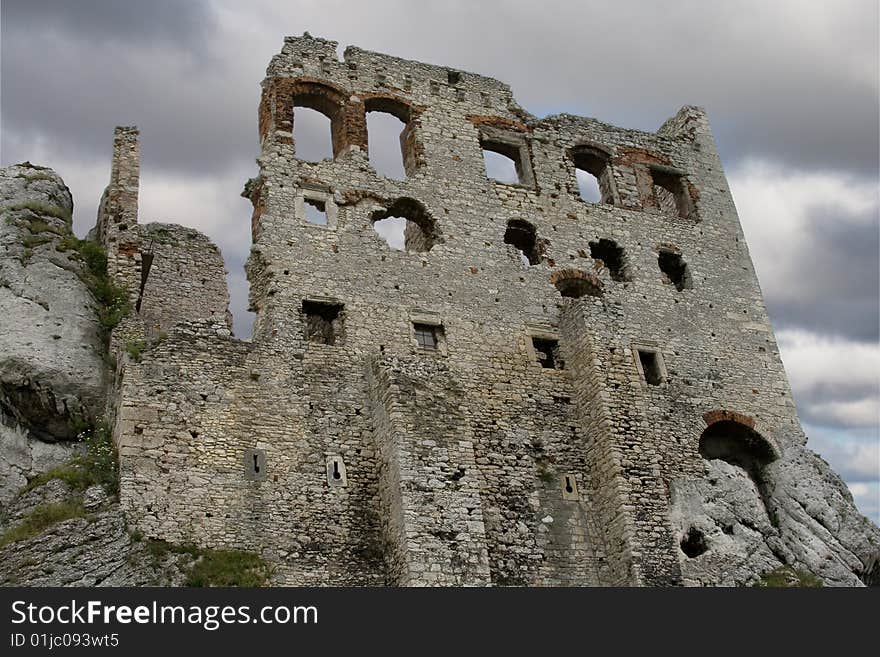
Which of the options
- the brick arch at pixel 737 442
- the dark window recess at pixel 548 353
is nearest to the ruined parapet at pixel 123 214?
the dark window recess at pixel 548 353

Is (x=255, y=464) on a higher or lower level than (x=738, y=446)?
lower

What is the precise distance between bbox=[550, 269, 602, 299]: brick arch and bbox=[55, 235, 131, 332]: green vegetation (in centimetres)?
869

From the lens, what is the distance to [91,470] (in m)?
16.0

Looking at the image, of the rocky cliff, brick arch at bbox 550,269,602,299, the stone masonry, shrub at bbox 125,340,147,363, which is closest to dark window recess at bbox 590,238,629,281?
the stone masonry

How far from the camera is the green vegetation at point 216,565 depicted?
14711 millimetres

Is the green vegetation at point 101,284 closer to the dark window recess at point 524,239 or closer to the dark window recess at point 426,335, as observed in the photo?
the dark window recess at point 426,335

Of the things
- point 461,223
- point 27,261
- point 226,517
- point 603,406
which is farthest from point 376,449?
point 27,261

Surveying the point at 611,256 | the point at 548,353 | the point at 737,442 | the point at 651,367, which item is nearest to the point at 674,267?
the point at 611,256

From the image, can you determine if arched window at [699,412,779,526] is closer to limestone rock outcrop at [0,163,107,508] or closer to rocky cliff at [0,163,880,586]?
rocky cliff at [0,163,880,586]

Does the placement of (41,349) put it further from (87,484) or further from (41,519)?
(41,519)

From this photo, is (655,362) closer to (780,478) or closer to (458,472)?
(780,478)

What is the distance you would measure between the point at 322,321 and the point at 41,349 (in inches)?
193

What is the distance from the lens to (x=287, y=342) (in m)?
18.0

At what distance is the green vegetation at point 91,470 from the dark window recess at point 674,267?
1287 centimetres
